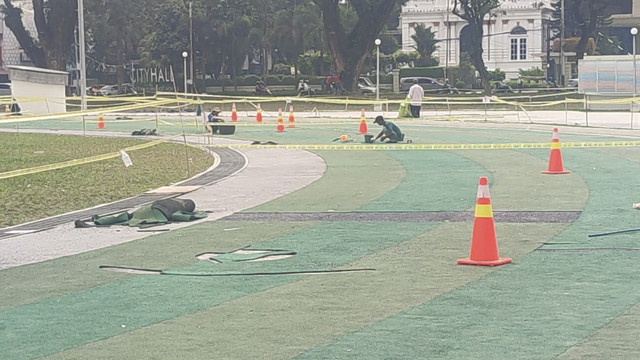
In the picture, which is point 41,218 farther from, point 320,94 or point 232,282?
point 320,94

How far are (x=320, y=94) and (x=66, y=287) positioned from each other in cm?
6263

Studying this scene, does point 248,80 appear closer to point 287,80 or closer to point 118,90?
point 287,80

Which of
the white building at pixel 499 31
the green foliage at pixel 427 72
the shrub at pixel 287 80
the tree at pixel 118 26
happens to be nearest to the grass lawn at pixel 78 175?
the shrub at pixel 287 80

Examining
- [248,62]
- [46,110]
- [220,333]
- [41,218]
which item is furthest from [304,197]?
[248,62]

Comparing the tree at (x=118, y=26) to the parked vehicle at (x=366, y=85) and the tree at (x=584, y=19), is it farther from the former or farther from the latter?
the tree at (x=584, y=19)

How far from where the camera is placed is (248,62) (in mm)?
105938

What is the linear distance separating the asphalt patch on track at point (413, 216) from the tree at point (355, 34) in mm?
54287

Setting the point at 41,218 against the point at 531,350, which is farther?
the point at 41,218

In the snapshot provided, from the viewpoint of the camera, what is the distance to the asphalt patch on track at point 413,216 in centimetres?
1272

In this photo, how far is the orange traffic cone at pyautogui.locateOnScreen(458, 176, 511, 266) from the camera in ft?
31.4

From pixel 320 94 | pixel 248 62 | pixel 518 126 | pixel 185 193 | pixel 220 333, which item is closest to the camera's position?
pixel 220 333

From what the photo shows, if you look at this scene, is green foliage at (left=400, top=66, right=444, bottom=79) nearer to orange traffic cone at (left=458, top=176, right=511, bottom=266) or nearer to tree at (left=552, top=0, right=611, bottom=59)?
tree at (left=552, top=0, right=611, bottom=59)

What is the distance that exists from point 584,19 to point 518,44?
3290 centimetres

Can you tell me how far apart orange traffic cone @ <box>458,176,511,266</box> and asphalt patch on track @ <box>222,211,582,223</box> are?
9.73 ft
